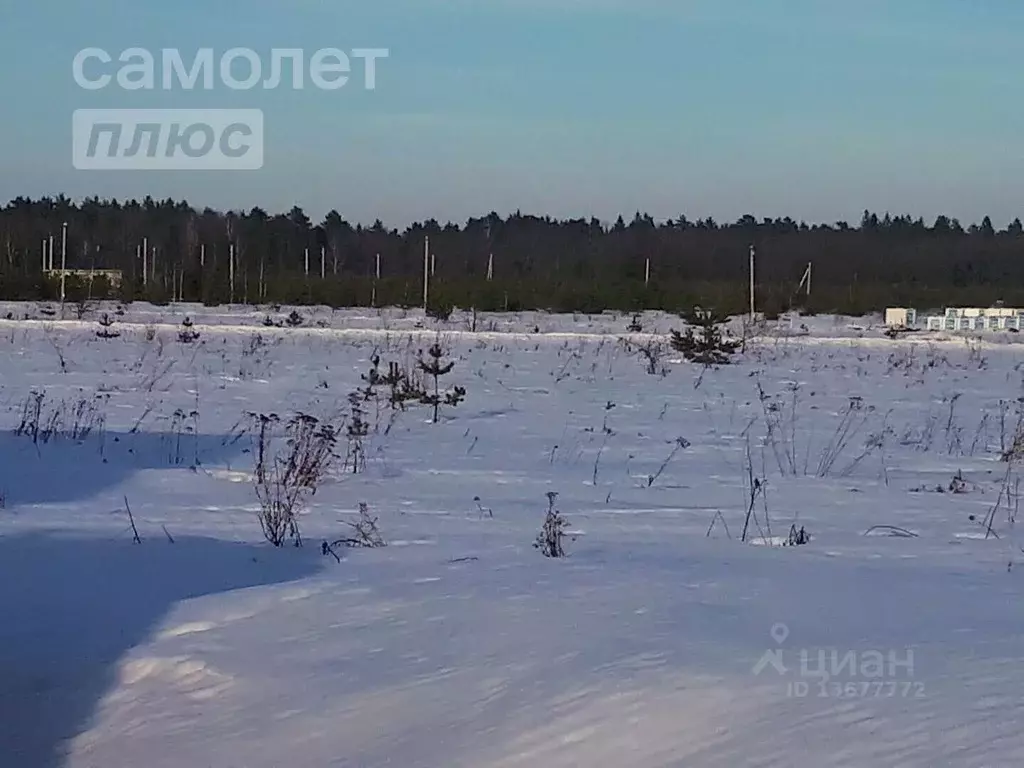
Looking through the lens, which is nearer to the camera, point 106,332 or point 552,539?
point 552,539

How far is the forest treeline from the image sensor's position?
45875 mm

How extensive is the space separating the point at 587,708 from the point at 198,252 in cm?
6693

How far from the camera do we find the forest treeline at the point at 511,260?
151ft

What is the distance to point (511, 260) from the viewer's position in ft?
266

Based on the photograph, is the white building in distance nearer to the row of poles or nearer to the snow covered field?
the row of poles

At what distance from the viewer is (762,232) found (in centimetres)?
9988

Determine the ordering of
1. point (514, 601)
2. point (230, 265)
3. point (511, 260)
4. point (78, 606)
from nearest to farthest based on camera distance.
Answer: point (514, 601) < point (78, 606) < point (230, 265) < point (511, 260)

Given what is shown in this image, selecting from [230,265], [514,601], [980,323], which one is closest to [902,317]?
[980,323]

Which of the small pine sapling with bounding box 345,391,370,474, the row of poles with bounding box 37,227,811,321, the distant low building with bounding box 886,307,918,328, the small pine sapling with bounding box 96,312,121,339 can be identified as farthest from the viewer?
the row of poles with bounding box 37,227,811,321

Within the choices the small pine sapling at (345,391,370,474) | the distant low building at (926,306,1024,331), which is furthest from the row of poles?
the small pine sapling at (345,391,370,474)

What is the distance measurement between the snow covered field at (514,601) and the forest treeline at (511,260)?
2411cm

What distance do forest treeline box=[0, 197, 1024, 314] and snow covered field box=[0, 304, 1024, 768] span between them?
24.1m

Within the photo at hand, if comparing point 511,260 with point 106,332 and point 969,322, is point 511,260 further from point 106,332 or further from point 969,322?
point 106,332

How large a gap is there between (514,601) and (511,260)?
76.8 meters
